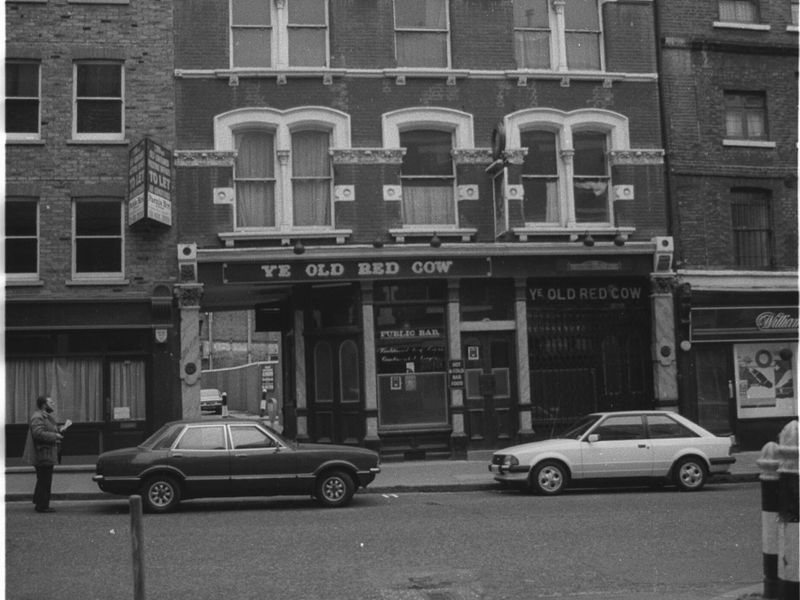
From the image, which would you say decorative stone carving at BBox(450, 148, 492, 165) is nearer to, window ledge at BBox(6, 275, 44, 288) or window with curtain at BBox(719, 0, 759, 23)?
window with curtain at BBox(719, 0, 759, 23)

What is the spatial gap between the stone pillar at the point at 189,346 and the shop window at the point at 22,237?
3.19 meters

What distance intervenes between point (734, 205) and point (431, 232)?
7683mm

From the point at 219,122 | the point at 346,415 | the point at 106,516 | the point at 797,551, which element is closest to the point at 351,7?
the point at 219,122

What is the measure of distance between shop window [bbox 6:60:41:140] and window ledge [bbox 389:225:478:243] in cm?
817

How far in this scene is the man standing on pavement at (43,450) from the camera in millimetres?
15180

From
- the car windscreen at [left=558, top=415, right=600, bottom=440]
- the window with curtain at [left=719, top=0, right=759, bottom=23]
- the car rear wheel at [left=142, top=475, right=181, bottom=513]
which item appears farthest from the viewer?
the window with curtain at [left=719, top=0, right=759, bottom=23]

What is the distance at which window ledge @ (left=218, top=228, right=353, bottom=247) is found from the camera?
21.4m

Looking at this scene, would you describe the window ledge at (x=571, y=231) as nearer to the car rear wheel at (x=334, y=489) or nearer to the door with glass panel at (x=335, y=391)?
the door with glass panel at (x=335, y=391)

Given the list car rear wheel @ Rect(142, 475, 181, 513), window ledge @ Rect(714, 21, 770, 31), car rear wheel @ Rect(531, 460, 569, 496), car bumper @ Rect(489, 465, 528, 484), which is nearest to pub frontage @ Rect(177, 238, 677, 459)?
car bumper @ Rect(489, 465, 528, 484)

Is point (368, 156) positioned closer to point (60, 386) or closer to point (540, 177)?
point (540, 177)

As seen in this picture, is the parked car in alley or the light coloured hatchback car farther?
the parked car in alley

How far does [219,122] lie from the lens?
2172 centimetres

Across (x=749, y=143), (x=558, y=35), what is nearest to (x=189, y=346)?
(x=558, y=35)

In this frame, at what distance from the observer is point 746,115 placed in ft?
79.6
